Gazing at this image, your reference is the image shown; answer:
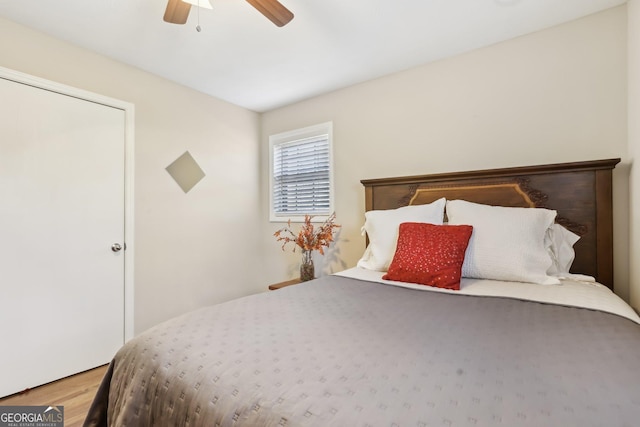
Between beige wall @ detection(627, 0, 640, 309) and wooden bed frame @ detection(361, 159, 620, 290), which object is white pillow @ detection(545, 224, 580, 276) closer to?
wooden bed frame @ detection(361, 159, 620, 290)

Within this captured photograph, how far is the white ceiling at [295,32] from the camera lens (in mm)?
1832

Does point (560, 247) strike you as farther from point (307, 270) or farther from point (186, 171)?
point (186, 171)

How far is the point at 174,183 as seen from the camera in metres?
2.83

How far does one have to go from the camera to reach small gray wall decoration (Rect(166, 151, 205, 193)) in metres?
2.83

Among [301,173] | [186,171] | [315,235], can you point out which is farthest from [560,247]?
[186,171]

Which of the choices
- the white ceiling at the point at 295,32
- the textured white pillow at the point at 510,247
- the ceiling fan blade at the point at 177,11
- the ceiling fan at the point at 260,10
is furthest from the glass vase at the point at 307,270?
the ceiling fan blade at the point at 177,11

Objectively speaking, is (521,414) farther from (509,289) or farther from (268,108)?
(268,108)

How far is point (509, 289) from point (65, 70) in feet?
10.5

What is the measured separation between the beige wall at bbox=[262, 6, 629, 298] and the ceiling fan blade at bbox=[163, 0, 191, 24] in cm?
168

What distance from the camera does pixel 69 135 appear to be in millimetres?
2186

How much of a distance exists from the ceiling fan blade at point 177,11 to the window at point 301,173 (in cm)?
A: 168

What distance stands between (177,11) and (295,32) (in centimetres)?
77

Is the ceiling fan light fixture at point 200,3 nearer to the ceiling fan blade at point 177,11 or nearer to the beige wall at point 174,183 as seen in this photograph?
the ceiling fan blade at point 177,11

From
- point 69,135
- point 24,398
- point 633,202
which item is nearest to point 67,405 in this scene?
point 24,398
